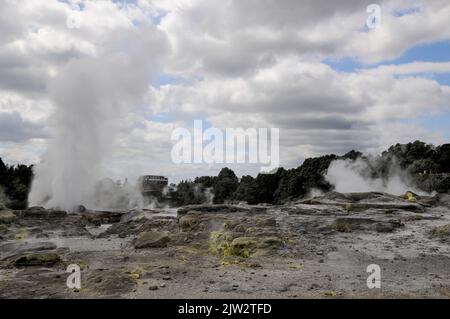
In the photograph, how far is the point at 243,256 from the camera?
15.1m

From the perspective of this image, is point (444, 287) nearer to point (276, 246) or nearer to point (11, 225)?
point (276, 246)

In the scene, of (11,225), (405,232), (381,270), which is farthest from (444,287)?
(11,225)

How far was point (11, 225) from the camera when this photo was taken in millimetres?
26656

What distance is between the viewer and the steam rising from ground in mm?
58856

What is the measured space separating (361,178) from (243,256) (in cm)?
5150

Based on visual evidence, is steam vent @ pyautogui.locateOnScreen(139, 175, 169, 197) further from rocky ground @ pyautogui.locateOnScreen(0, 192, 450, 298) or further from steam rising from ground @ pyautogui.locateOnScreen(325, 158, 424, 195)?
→ rocky ground @ pyautogui.locateOnScreen(0, 192, 450, 298)

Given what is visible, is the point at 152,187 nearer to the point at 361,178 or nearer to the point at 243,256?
the point at 361,178

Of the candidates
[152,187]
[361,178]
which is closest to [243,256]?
[361,178]

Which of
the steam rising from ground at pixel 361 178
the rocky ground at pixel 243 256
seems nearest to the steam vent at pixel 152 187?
the steam rising from ground at pixel 361 178

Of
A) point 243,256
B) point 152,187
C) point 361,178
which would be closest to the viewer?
point 243,256

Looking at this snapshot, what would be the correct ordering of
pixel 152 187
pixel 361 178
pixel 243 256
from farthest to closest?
pixel 152 187
pixel 361 178
pixel 243 256

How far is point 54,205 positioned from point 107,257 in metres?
30.3
